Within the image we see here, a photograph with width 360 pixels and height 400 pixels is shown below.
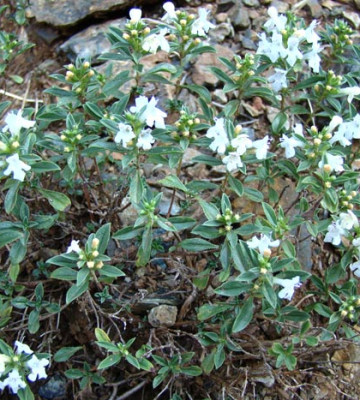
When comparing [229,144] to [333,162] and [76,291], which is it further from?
[76,291]

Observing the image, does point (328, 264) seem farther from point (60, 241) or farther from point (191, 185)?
point (60, 241)

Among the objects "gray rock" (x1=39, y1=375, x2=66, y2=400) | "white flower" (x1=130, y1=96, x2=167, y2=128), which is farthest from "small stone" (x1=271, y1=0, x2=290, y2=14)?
"gray rock" (x1=39, y1=375, x2=66, y2=400)

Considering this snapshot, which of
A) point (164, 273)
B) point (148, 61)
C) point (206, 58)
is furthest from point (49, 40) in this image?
point (164, 273)

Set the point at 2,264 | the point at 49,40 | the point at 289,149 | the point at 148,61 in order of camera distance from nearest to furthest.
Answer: the point at 289,149 → the point at 2,264 → the point at 148,61 → the point at 49,40

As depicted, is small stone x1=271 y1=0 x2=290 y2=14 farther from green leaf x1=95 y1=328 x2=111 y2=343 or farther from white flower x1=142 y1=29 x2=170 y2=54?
green leaf x1=95 y1=328 x2=111 y2=343

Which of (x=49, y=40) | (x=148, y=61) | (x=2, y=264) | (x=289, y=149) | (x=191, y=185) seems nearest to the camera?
(x=289, y=149)

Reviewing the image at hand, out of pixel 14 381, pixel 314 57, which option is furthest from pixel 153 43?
pixel 14 381
